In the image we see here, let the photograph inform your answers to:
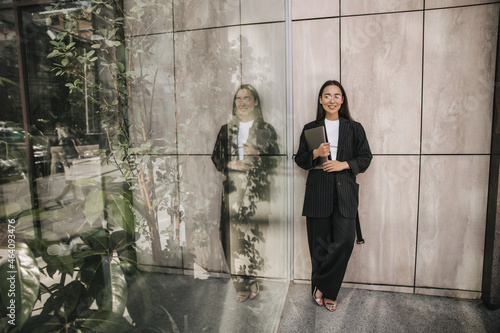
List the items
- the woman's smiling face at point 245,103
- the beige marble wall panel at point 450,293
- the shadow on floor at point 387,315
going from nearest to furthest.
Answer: the woman's smiling face at point 245,103 < the shadow on floor at point 387,315 < the beige marble wall panel at point 450,293

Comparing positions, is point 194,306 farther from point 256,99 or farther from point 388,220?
point 388,220

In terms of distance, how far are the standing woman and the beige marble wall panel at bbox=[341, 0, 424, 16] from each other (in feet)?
1.91

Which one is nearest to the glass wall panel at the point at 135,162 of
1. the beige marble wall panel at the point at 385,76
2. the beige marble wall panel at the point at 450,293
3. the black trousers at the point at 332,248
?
the black trousers at the point at 332,248

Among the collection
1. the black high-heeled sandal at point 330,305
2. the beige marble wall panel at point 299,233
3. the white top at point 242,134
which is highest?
the white top at point 242,134

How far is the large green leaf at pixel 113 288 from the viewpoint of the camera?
49 cm

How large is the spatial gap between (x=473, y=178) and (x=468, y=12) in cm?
115

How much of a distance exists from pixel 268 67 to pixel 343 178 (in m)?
0.94

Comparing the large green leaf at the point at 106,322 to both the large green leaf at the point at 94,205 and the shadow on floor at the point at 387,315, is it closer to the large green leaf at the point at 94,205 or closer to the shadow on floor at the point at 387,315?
the large green leaf at the point at 94,205

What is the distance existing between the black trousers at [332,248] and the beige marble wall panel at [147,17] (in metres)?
1.86

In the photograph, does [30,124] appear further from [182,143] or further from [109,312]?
[182,143]

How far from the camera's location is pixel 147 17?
0.62 m

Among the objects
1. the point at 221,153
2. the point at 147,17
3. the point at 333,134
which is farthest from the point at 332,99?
the point at 147,17

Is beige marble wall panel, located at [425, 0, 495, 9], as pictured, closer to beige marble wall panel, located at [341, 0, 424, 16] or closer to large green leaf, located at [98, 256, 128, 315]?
beige marble wall panel, located at [341, 0, 424, 16]

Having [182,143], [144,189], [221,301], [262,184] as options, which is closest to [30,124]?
[144,189]
